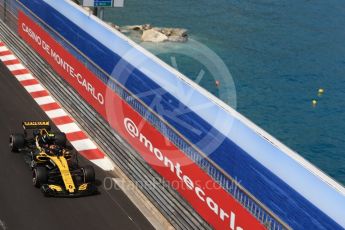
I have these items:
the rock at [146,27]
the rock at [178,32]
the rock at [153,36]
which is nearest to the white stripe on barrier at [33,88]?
the rock at [153,36]

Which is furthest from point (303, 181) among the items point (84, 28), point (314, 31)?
point (314, 31)

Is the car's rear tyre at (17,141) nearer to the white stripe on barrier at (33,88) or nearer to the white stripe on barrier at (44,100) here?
the white stripe on barrier at (44,100)

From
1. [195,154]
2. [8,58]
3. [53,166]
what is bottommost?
[8,58]

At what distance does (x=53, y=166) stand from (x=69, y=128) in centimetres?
342

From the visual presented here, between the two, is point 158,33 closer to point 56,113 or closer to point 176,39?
point 176,39

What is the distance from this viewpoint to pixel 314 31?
55562mm

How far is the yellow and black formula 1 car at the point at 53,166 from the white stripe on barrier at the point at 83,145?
2.51 feet

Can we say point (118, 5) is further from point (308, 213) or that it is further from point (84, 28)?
point (308, 213)

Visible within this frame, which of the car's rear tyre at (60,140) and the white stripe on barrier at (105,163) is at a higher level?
the car's rear tyre at (60,140)

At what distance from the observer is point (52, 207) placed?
13281 mm

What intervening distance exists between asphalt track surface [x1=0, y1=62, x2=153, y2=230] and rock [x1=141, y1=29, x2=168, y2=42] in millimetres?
33022

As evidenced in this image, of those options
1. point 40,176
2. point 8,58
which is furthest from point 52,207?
point 8,58

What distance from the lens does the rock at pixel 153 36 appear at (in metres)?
47.9

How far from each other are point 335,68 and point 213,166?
38818 millimetres
